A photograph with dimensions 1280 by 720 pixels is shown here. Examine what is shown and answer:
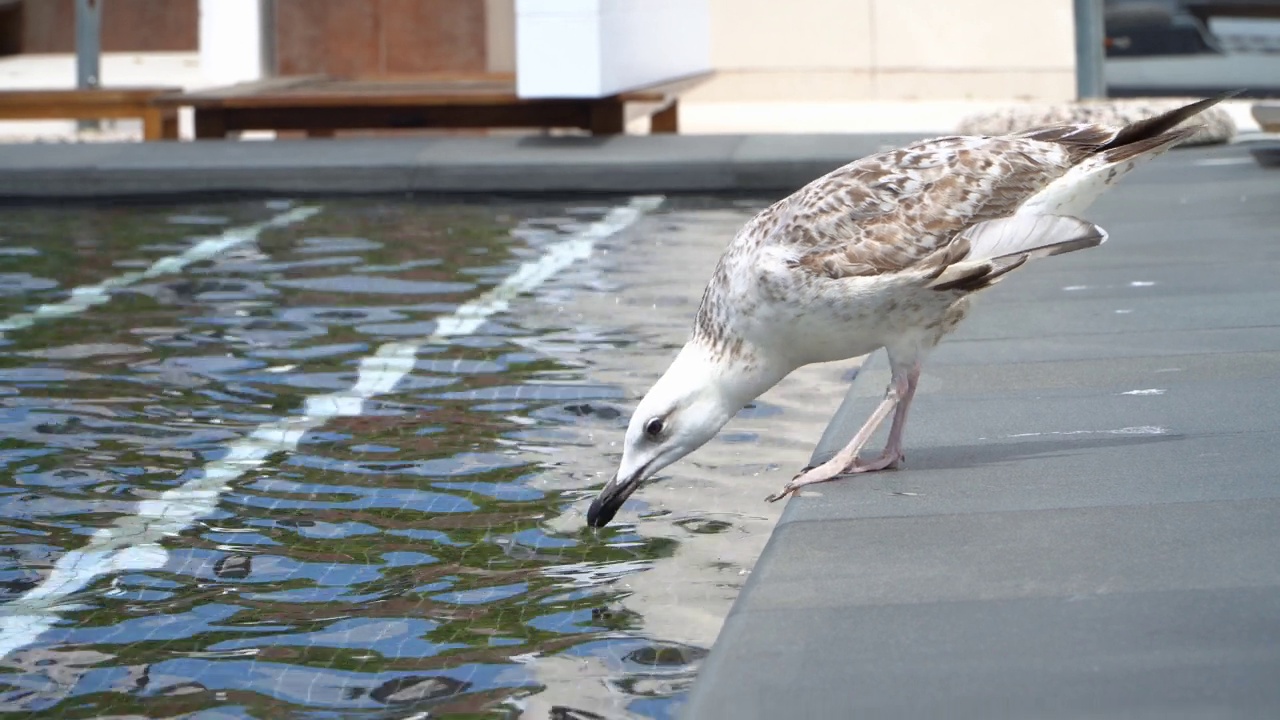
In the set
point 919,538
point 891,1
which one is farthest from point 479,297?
point 891,1

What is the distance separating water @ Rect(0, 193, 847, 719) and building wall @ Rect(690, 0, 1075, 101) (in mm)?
9822

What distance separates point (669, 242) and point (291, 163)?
3611 millimetres

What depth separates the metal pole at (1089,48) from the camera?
15.8 metres

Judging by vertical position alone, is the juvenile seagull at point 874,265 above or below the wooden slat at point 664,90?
below

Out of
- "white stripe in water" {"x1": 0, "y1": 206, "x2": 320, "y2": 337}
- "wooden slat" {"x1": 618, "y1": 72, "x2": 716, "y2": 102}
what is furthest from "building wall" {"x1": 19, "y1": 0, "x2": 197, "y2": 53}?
"white stripe in water" {"x1": 0, "y1": 206, "x2": 320, "y2": 337}

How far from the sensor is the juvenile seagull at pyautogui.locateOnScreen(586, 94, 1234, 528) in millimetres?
4594

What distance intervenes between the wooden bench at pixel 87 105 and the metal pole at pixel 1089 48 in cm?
771

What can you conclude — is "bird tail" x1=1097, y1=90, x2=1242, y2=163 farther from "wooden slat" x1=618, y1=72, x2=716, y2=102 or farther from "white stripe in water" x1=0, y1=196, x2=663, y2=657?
"wooden slat" x1=618, y1=72, x2=716, y2=102

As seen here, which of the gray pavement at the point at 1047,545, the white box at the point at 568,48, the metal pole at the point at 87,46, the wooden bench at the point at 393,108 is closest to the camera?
the gray pavement at the point at 1047,545

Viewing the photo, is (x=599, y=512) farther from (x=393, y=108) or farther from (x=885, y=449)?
(x=393, y=108)

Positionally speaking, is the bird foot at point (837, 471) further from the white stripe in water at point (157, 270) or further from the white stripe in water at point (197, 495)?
the white stripe in water at point (157, 270)

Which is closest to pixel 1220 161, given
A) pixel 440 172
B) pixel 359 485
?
pixel 440 172

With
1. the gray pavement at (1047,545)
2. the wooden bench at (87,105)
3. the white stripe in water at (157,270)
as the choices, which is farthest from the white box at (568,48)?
the gray pavement at (1047,545)

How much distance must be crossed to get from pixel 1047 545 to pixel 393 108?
11006 millimetres
